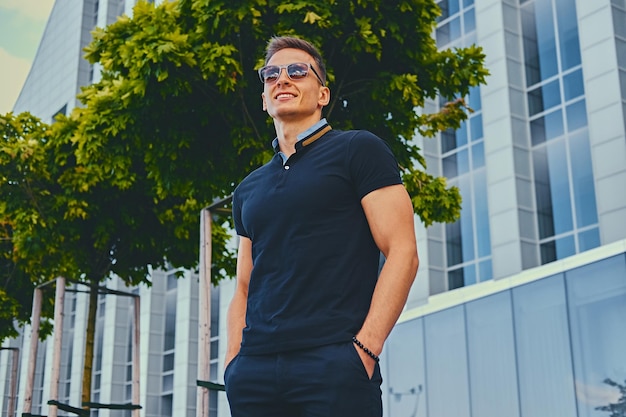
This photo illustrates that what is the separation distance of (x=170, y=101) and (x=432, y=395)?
15573 mm

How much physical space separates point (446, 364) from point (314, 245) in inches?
878

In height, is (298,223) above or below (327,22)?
below

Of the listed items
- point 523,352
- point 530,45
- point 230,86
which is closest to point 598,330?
point 523,352

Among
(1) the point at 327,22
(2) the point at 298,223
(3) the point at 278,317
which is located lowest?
(3) the point at 278,317

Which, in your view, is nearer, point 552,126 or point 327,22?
point 327,22

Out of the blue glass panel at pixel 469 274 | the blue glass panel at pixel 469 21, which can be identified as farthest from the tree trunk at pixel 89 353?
the blue glass panel at pixel 469 21

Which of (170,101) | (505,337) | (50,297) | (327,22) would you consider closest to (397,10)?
(327,22)

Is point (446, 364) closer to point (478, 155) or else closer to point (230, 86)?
point (478, 155)

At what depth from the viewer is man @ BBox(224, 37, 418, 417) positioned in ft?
8.70

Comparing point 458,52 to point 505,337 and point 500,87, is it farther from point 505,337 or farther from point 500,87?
point 500,87

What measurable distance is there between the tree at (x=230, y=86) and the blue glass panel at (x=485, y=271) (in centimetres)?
1367

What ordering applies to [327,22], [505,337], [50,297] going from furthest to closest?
[505,337] < [50,297] < [327,22]

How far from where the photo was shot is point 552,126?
82.3 ft

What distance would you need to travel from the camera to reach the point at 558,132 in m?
24.9
